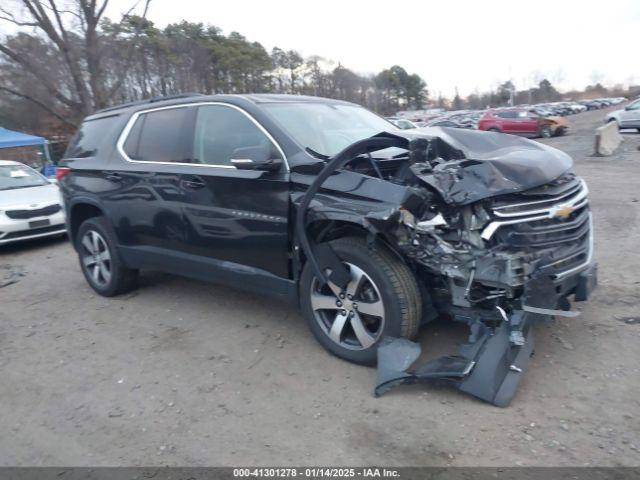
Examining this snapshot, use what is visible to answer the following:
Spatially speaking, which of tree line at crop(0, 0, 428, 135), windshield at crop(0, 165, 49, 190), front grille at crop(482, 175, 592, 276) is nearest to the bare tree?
tree line at crop(0, 0, 428, 135)

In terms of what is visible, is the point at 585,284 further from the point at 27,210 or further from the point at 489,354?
the point at 27,210

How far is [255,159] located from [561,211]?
6.87 feet

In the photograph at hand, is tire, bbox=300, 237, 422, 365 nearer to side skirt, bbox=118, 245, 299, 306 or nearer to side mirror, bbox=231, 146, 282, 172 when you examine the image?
side skirt, bbox=118, 245, 299, 306

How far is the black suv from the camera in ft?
10.7

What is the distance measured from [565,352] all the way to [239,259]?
248cm

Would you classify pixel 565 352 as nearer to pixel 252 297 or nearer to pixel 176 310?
pixel 252 297

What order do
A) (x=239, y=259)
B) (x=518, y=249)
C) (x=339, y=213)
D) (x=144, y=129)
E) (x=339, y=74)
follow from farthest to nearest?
(x=339, y=74) < (x=144, y=129) < (x=239, y=259) < (x=339, y=213) < (x=518, y=249)

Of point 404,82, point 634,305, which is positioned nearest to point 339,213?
point 634,305

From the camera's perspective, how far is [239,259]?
4.23m

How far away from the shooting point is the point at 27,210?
27.1 ft

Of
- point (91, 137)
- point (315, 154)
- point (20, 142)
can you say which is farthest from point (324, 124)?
point (20, 142)

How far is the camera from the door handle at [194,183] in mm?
4320

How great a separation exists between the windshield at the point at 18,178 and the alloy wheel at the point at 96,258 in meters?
4.37

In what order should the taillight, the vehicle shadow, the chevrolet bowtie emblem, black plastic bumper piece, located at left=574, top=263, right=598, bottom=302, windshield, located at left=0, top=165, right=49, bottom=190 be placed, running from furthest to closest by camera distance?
windshield, located at left=0, top=165, right=49, bottom=190, the vehicle shadow, the taillight, black plastic bumper piece, located at left=574, top=263, right=598, bottom=302, the chevrolet bowtie emblem
